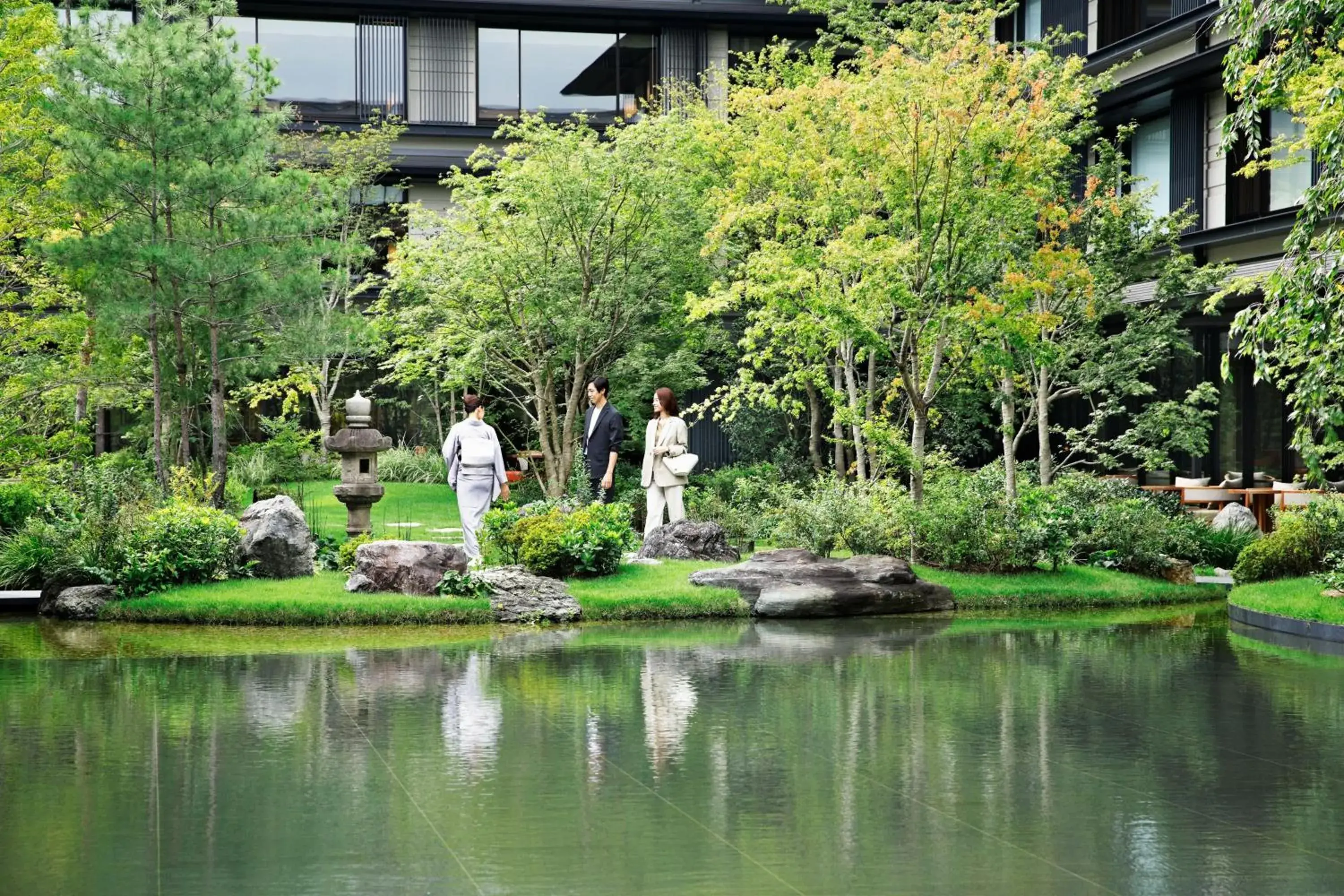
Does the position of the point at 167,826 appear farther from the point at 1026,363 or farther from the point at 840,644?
the point at 1026,363

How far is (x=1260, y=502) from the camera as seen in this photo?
22.9 meters

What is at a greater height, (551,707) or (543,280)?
(543,280)

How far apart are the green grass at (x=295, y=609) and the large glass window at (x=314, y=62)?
21.6 meters

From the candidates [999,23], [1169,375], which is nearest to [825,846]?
[1169,375]

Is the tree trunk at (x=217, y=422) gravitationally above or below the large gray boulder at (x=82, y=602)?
above

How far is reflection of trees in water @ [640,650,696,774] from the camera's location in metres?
8.25

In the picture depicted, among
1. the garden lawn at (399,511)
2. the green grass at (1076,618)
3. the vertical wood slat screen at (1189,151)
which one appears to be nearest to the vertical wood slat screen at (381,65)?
the garden lawn at (399,511)

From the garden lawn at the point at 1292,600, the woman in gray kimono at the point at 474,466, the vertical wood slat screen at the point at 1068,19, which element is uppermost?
the vertical wood slat screen at the point at 1068,19

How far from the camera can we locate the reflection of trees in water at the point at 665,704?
27.1 ft

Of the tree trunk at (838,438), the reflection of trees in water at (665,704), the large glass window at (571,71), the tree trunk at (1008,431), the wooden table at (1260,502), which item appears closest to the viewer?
the reflection of trees in water at (665,704)

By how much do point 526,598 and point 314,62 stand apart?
76.3 feet

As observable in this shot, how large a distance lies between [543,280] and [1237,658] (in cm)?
1405

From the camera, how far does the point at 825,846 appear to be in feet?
20.3

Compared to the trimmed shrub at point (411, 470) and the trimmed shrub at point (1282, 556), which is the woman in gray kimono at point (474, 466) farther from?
the trimmed shrub at point (411, 470)
